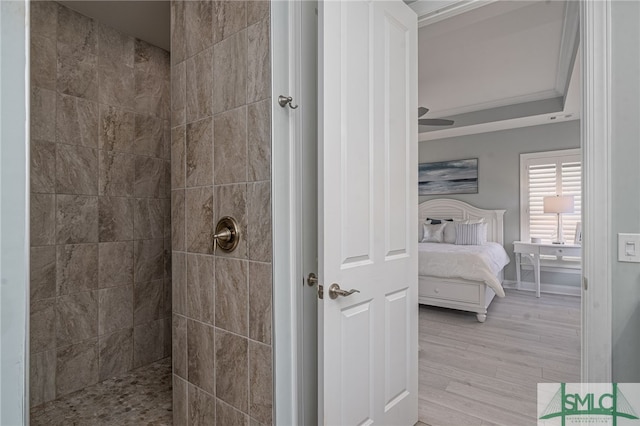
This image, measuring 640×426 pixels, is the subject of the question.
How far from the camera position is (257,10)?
151cm

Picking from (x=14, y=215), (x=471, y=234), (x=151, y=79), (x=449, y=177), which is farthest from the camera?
(x=449, y=177)

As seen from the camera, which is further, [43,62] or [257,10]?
[43,62]

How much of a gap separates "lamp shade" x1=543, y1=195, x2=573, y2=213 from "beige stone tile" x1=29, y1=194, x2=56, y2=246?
19.2 feet

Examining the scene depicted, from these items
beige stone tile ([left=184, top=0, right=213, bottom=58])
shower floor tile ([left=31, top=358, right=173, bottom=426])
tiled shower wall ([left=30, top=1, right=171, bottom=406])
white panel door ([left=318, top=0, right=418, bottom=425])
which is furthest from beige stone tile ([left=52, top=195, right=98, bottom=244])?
white panel door ([left=318, top=0, right=418, bottom=425])

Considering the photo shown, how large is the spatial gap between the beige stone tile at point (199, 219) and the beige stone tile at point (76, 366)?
57.1 inches

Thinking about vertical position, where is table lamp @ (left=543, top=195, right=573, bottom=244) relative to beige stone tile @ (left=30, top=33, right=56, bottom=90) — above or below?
below

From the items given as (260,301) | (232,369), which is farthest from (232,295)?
(232,369)

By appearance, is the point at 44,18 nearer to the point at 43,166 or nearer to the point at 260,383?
the point at 43,166

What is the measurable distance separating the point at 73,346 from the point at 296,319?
77.6 inches

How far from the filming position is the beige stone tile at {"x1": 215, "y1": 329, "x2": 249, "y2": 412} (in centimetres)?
158

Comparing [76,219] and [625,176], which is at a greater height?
[625,176]

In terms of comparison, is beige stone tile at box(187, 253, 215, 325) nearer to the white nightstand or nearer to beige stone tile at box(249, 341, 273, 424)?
beige stone tile at box(249, 341, 273, 424)

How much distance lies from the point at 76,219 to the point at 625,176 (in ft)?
10.4

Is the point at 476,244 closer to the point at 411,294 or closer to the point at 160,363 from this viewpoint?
the point at 411,294
